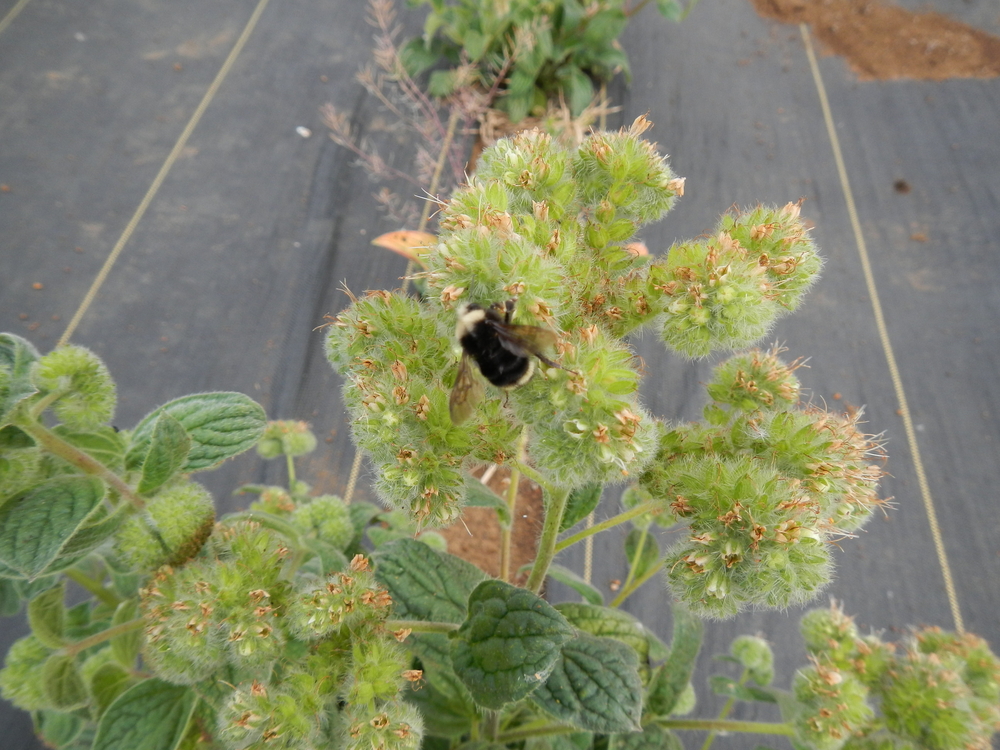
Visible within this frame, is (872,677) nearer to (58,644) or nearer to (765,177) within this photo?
(58,644)

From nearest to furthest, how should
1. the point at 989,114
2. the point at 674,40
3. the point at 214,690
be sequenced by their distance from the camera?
the point at 214,690
the point at 989,114
the point at 674,40

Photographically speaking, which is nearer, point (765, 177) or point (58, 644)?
point (58, 644)

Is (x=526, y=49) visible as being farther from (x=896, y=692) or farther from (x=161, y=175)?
(x=896, y=692)

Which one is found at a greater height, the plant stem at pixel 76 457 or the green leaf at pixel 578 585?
the plant stem at pixel 76 457

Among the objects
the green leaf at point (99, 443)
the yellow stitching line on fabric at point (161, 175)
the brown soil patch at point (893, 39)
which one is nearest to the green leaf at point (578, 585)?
the green leaf at point (99, 443)

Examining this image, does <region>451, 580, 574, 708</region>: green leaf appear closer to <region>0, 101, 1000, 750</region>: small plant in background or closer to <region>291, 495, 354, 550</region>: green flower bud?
<region>0, 101, 1000, 750</region>: small plant in background

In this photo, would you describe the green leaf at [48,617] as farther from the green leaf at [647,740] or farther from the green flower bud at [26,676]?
the green leaf at [647,740]

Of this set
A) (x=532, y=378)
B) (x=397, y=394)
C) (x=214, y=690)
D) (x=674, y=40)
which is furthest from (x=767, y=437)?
(x=674, y=40)
